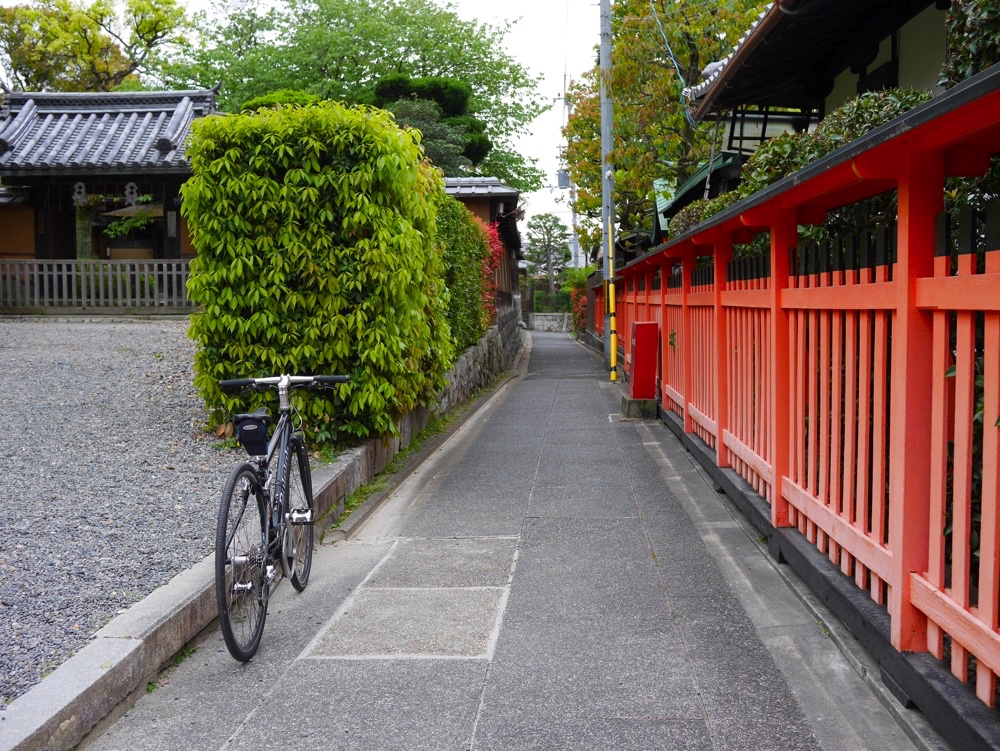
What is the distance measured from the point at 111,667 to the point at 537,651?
71.3 inches

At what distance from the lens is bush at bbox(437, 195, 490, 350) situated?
12.2 m

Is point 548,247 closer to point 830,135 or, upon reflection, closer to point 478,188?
point 478,188

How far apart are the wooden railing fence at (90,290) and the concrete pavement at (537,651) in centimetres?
1210

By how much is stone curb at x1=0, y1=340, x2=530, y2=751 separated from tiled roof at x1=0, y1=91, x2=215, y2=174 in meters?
16.1

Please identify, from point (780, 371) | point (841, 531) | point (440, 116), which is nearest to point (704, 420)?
point (780, 371)

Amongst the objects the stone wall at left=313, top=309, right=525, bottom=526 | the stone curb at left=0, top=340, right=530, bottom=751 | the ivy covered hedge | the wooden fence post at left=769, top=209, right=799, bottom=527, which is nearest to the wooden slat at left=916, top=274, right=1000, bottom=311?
the wooden fence post at left=769, top=209, right=799, bottom=527

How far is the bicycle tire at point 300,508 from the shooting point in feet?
16.8

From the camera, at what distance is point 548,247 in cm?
7262

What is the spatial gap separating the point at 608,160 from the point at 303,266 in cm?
1414

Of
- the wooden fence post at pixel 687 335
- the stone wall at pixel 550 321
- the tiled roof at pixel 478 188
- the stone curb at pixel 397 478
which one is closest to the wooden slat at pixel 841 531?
the stone curb at pixel 397 478

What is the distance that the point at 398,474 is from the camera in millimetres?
8531

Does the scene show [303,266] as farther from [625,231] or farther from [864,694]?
[625,231]

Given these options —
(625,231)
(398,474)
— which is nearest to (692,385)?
(398,474)

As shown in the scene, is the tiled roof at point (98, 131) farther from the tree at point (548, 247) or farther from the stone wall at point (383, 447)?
the tree at point (548, 247)
